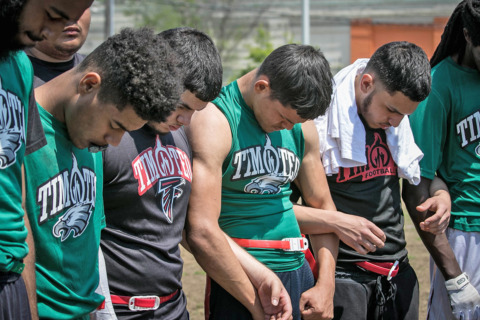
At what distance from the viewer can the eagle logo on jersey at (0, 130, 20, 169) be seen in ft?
5.91

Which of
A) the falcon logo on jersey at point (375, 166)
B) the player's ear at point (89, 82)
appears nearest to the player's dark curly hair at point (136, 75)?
the player's ear at point (89, 82)

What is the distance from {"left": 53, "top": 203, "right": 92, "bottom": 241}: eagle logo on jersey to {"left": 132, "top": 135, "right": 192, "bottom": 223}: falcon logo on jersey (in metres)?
0.29

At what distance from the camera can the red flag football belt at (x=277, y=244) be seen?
2.85 metres

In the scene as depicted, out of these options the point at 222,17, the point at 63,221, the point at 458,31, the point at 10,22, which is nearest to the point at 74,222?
the point at 63,221

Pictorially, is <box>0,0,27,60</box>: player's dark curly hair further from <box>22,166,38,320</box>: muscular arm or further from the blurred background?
the blurred background

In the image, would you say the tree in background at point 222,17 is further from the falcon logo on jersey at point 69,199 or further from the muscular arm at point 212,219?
the falcon logo on jersey at point 69,199

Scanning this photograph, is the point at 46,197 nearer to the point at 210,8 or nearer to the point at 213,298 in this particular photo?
the point at 213,298

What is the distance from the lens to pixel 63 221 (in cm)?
212

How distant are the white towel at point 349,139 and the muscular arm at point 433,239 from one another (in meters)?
0.12

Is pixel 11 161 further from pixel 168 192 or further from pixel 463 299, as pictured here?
pixel 463 299

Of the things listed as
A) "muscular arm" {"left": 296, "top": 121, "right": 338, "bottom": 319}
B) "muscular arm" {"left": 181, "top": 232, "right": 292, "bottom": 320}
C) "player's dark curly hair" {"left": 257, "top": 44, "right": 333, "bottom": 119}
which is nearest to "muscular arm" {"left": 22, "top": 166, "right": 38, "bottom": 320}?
"muscular arm" {"left": 181, "top": 232, "right": 292, "bottom": 320}

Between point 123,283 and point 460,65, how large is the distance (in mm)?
2466

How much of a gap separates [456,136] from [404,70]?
608 millimetres

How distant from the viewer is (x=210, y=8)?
71.3 feet
